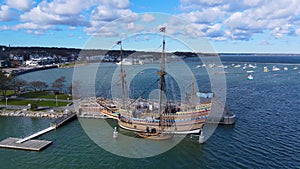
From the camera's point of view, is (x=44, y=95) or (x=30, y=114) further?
(x=44, y=95)

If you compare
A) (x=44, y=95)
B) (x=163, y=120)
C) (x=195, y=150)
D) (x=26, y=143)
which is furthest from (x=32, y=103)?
(x=195, y=150)

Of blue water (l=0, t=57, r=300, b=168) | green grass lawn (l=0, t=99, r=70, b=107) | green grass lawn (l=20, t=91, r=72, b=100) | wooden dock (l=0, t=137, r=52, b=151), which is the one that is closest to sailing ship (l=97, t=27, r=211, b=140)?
blue water (l=0, t=57, r=300, b=168)

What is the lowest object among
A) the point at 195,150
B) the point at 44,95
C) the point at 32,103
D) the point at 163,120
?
the point at 195,150

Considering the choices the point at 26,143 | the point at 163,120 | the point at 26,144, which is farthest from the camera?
the point at 163,120

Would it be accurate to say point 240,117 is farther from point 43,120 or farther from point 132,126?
point 43,120

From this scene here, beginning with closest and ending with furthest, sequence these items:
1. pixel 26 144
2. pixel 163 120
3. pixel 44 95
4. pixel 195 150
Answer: pixel 195 150, pixel 26 144, pixel 163 120, pixel 44 95

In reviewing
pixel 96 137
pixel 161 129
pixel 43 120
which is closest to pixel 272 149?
pixel 161 129

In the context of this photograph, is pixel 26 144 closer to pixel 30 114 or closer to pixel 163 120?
pixel 30 114

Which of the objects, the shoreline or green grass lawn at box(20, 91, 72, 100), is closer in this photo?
the shoreline

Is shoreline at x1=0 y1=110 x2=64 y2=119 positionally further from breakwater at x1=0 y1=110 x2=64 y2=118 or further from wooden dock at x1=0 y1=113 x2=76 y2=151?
wooden dock at x1=0 y1=113 x2=76 y2=151
